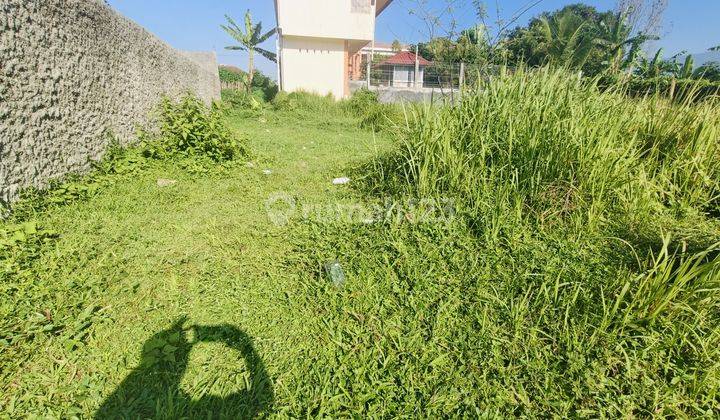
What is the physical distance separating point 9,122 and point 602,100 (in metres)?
4.80

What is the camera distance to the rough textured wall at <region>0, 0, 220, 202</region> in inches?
93.4

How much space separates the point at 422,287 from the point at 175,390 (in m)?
1.25

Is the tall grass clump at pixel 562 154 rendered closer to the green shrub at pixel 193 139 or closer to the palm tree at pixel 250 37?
the green shrub at pixel 193 139

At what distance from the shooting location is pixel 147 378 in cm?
136

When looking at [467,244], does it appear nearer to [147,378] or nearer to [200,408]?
[200,408]

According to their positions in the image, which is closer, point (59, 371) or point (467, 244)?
point (59, 371)

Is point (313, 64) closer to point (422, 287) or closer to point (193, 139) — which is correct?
point (193, 139)

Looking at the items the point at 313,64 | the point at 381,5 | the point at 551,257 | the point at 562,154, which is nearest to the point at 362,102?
the point at 313,64

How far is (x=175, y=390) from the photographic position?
1.32 metres

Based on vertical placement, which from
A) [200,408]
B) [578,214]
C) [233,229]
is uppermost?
[578,214]

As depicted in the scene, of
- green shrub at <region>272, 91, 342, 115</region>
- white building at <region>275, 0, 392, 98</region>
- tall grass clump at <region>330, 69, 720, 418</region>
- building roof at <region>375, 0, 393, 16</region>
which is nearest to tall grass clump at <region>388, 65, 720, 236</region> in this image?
tall grass clump at <region>330, 69, 720, 418</region>

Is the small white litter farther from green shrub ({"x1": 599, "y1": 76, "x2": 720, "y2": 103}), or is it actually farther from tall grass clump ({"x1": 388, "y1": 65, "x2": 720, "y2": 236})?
green shrub ({"x1": 599, "y1": 76, "x2": 720, "y2": 103})

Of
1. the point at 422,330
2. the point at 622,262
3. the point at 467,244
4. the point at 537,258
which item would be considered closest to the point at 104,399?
the point at 422,330

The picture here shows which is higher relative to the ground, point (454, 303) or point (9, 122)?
point (9, 122)
